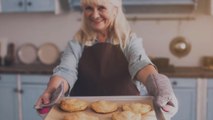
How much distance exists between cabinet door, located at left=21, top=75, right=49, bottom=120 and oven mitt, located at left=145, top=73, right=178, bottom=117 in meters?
1.85

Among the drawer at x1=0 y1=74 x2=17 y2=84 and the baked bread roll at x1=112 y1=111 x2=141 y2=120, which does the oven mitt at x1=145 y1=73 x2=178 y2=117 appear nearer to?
the baked bread roll at x1=112 y1=111 x2=141 y2=120

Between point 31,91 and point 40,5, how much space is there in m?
0.82

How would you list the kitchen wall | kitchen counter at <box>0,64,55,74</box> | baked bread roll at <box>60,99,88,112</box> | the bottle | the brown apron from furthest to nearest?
the bottle < the kitchen wall < kitchen counter at <box>0,64,55,74</box> < the brown apron < baked bread roll at <box>60,99,88,112</box>

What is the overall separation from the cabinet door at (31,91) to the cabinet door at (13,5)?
65 cm

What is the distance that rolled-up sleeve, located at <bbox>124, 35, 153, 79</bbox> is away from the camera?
140 centimetres

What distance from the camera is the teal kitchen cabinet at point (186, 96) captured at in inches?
107

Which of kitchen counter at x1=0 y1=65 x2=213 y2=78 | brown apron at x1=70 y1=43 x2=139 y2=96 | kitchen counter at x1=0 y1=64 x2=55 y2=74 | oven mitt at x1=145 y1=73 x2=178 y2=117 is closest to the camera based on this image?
oven mitt at x1=145 y1=73 x2=178 y2=117

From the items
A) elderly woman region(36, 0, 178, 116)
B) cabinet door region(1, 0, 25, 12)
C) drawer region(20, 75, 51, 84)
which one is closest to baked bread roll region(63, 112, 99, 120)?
elderly woman region(36, 0, 178, 116)

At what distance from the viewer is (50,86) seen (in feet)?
4.31

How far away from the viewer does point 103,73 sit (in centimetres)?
159

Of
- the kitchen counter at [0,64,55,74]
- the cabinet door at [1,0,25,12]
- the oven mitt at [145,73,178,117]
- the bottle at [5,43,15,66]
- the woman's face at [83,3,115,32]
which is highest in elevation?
the woman's face at [83,3,115,32]

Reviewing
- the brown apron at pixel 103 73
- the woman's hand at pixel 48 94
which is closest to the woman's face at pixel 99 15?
the brown apron at pixel 103 73

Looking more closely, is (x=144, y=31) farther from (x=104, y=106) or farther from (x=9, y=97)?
(x=104, y=106)

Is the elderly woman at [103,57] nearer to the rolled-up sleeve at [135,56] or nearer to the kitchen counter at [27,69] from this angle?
the rolled-up sleeve at [135,56]
